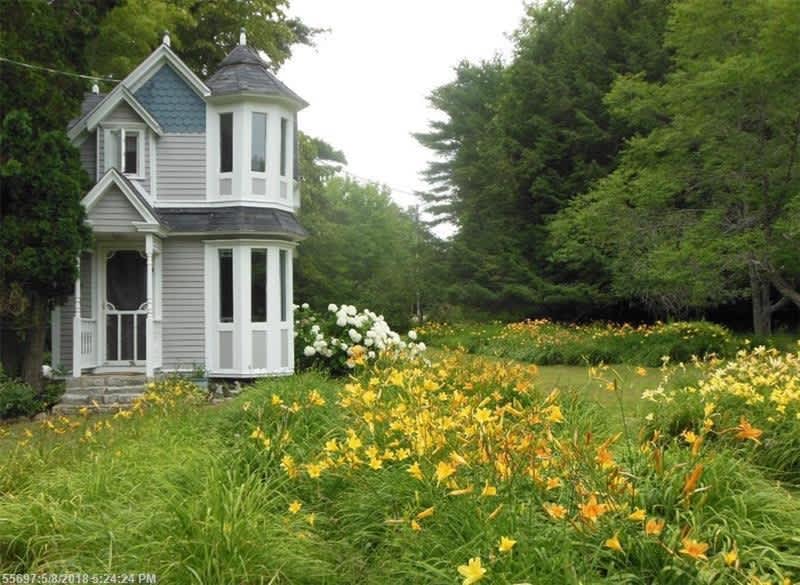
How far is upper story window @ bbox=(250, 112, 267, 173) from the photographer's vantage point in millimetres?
13258

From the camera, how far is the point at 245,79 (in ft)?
43.3

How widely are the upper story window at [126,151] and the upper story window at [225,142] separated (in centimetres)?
144

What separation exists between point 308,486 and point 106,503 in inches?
44.2

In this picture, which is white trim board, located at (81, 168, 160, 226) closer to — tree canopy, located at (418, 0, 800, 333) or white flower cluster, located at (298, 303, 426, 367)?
white flower cluster, located at (298, 303, 426, 367)

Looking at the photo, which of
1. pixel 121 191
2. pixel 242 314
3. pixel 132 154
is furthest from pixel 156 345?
pixel 132 154

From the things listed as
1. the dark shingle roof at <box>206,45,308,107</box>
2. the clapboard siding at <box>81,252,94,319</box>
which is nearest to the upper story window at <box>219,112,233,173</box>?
the dark shingle roof at <box>206,45,308,107</box>

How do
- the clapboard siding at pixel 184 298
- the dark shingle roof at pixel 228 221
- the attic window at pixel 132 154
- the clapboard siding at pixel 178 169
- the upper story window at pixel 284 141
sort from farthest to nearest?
the upper story window at pixel 284 141 < the clapboard siding at pixel 178 169 < the attic window at pixel 132 154 < the clapboard siding at pixel 184 298 < the dark shingle roof at pixel 228 221

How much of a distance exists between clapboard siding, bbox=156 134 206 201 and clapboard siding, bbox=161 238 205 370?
2.97 ft

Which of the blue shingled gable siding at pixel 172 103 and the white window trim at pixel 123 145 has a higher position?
the blue shingled gable siding at pixel 172 103

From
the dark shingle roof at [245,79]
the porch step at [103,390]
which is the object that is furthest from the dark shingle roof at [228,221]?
the porch step at [103,390]

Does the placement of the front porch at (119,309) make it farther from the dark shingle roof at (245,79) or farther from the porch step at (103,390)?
the dark shingle roof at (245,79)

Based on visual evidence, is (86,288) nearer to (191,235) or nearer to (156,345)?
(156,345)

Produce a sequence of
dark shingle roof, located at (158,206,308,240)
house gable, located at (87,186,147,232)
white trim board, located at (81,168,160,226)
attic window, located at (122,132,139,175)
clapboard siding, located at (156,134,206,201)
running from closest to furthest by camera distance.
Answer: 1. white trim board, located at (81,168,160,226)
2. house gable, located at (87,186,147,232)
3. dark shingle roof, located at (158,206,308,240)
4. attic window, located at (122,132,139,175)
5. clapboard siding, located at (156,134,206,201)

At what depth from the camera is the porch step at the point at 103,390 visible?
11.6 meters
